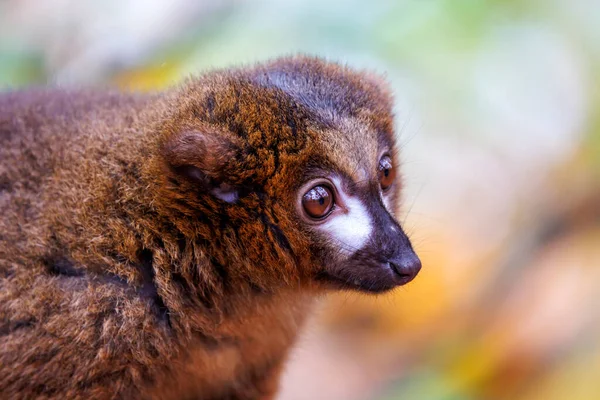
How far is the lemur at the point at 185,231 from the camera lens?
3.42 m

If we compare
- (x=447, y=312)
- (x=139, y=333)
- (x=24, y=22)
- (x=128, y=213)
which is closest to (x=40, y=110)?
(x=128, y=213)

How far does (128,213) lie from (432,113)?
3813mm

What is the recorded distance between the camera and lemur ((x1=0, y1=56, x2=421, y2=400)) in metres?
3.42

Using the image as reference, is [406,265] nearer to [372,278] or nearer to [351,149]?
[372,278]

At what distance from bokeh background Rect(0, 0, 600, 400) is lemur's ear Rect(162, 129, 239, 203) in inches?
95.7

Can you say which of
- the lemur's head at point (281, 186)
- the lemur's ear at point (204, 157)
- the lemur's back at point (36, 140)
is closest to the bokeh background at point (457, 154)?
the lemur's back at point (36, 140)

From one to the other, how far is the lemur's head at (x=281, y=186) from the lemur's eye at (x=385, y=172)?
0.11 m

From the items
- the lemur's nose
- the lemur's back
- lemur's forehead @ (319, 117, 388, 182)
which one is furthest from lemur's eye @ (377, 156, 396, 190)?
the lemur's back

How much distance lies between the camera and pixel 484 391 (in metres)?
5.78

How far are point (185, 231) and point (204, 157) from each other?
1.20ft

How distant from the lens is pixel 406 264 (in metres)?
3.38

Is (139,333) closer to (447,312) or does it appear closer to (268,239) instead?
(268,239)

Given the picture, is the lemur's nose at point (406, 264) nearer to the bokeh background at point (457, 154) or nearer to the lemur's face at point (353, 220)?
the lemur's face at point (353, 220)

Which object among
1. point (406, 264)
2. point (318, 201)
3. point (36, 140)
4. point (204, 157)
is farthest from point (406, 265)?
point (36, 140)
